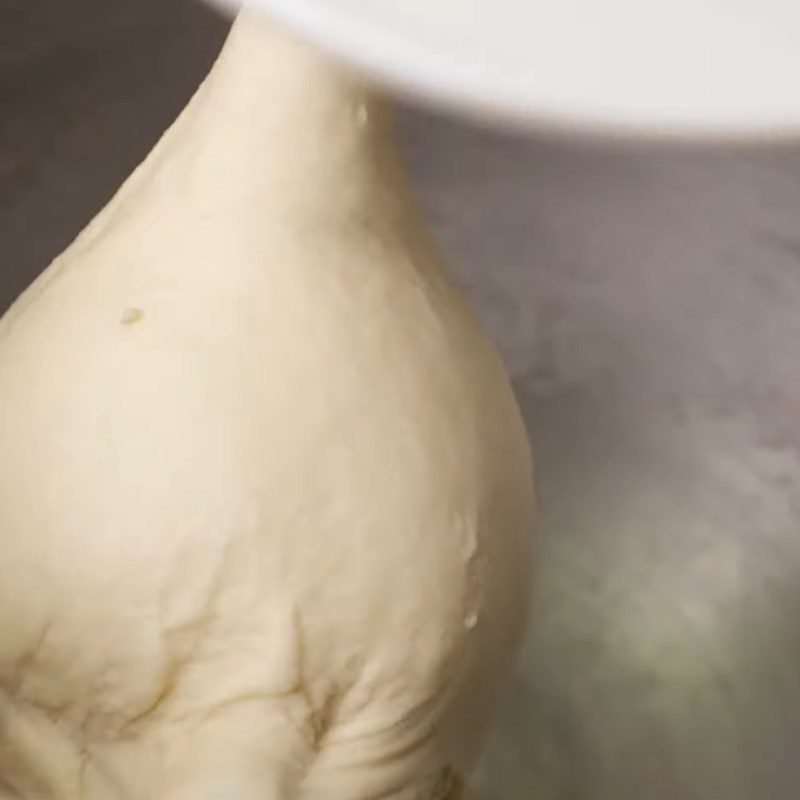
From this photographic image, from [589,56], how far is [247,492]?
0.87 ft

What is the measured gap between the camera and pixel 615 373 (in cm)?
83

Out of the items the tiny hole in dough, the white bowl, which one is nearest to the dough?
the tiny hole in dough

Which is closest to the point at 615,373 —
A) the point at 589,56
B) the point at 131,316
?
the point at 131,316

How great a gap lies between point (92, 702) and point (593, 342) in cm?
50

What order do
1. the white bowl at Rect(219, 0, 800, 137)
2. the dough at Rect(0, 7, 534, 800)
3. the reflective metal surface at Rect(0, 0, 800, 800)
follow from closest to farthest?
the white bowl at Rect(219, 0, 800, 137) < the dough at Rect(0, 7, 534, 800) < the reflective metal surface at Rect(0, 0, 800, 800)

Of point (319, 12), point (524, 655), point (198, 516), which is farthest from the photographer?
point (524, 655)

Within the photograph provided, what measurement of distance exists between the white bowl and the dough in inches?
10.1

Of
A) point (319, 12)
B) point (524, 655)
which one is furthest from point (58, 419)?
point (524, 655)

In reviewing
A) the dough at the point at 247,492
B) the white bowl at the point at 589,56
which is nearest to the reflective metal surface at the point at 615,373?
the dough at the point at 247,492

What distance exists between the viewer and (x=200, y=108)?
0.44 meters

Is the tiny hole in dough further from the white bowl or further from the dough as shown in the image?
the white bowl

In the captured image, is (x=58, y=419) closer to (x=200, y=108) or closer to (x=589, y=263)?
(x=200, y=108)

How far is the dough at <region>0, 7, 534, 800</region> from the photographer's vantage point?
398mm

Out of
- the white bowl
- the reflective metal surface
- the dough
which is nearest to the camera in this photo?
the white bowl
